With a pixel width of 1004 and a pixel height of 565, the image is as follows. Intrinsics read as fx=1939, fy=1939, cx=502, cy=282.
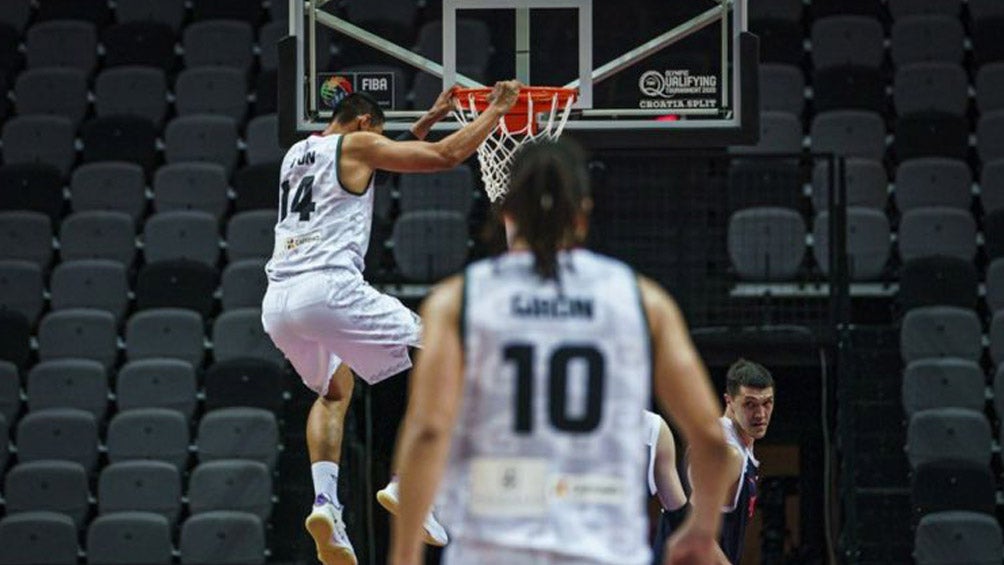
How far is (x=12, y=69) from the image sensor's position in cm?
1816

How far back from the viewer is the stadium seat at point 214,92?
17312 mm

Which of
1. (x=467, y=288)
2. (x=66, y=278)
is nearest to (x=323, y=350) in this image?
(x=467, y=288)

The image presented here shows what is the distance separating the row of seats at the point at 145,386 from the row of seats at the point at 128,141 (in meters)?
2.24

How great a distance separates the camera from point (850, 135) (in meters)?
15.9

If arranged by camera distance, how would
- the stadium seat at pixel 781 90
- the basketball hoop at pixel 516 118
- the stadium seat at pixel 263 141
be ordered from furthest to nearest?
the stadium seat at pixel 263 141 → the stadium seat at pixel 781 90 → the basketball hoop at pixel 516 118

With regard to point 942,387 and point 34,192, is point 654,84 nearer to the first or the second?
point 942,387

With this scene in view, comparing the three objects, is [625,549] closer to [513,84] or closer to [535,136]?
[513,84]

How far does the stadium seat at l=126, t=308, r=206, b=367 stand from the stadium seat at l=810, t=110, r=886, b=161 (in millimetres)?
5232

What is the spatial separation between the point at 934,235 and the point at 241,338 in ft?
18.1

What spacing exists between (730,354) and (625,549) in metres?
9.07

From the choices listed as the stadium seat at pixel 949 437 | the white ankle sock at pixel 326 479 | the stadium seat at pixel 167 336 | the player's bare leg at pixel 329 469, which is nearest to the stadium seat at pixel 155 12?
the stadium seat at pixel 167 336

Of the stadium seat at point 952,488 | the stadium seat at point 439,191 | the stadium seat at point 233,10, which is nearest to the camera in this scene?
the stadium seat at point 952,488

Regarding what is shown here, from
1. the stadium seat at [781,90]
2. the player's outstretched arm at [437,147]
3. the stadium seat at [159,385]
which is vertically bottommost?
the stadium seat at [159,385]

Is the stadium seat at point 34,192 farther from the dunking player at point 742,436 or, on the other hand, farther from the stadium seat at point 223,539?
the dunking player at point 742,436
